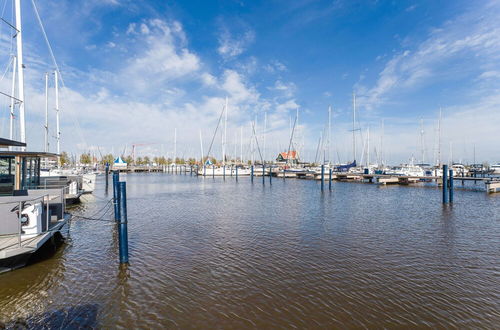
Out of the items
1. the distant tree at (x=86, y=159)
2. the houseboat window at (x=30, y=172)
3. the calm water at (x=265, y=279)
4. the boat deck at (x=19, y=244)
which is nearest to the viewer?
the calm water at (x=265, y=279)

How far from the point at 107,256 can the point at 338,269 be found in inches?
350

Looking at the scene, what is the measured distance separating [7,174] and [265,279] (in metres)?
13.1

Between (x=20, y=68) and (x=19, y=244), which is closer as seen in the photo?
(x=19, y=244)

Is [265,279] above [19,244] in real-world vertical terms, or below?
below

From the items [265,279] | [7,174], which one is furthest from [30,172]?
[265,279]

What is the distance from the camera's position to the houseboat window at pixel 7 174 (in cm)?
1221

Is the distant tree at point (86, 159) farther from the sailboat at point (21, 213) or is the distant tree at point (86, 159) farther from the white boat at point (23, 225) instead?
the white boat at point (23, 225)

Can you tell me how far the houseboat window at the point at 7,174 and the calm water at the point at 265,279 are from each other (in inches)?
143

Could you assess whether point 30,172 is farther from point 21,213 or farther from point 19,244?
point 19,244

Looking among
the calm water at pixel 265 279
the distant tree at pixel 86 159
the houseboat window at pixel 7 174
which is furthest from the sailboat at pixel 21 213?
the distant tree at pixel 86 159

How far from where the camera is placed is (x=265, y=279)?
8.51 m

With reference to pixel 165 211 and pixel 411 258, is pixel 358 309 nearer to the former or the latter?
pixel 411 258

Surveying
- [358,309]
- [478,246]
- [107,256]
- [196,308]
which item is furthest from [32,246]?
[478,246]

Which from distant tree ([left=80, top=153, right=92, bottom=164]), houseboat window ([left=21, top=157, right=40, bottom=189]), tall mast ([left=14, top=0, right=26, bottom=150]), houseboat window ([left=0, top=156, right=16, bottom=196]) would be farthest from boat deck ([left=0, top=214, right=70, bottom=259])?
distant tree ([left=80, top=153, right=92, bottom=164])
